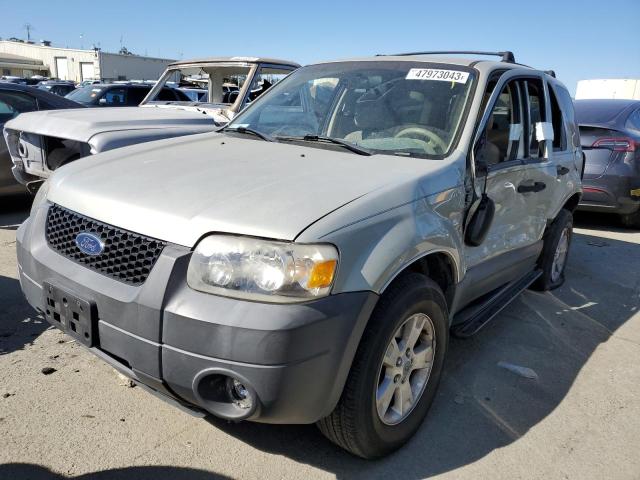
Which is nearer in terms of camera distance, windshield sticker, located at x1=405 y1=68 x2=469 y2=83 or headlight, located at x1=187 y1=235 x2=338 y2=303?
headlight, located at x1=187 y1=235 x2=338 y2=303

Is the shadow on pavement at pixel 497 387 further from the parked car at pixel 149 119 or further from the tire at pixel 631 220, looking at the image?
the parked car at pixel 149 119

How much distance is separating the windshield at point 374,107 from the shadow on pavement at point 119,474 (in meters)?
1.82

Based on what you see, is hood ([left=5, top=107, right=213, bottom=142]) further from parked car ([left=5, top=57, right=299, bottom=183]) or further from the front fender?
the front fender

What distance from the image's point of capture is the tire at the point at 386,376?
7.09 ft

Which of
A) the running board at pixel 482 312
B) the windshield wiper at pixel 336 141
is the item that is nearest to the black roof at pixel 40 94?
the windshield wiper at pixel 336 141

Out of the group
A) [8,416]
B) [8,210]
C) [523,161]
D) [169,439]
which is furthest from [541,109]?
[8,210]

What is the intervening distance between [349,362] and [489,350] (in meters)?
1.95

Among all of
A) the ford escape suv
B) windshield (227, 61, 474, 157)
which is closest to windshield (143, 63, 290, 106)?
windshield (227, 61, 474, 157)

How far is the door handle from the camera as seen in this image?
3.48 m

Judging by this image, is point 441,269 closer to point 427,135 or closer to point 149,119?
point 427,135

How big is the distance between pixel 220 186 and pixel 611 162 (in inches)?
247

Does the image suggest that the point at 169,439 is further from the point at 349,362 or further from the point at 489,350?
the point at 489,350

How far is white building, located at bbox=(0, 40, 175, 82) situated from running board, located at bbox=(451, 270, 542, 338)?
55505 millimetres

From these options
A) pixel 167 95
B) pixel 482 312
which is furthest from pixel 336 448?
pixel 167 95
